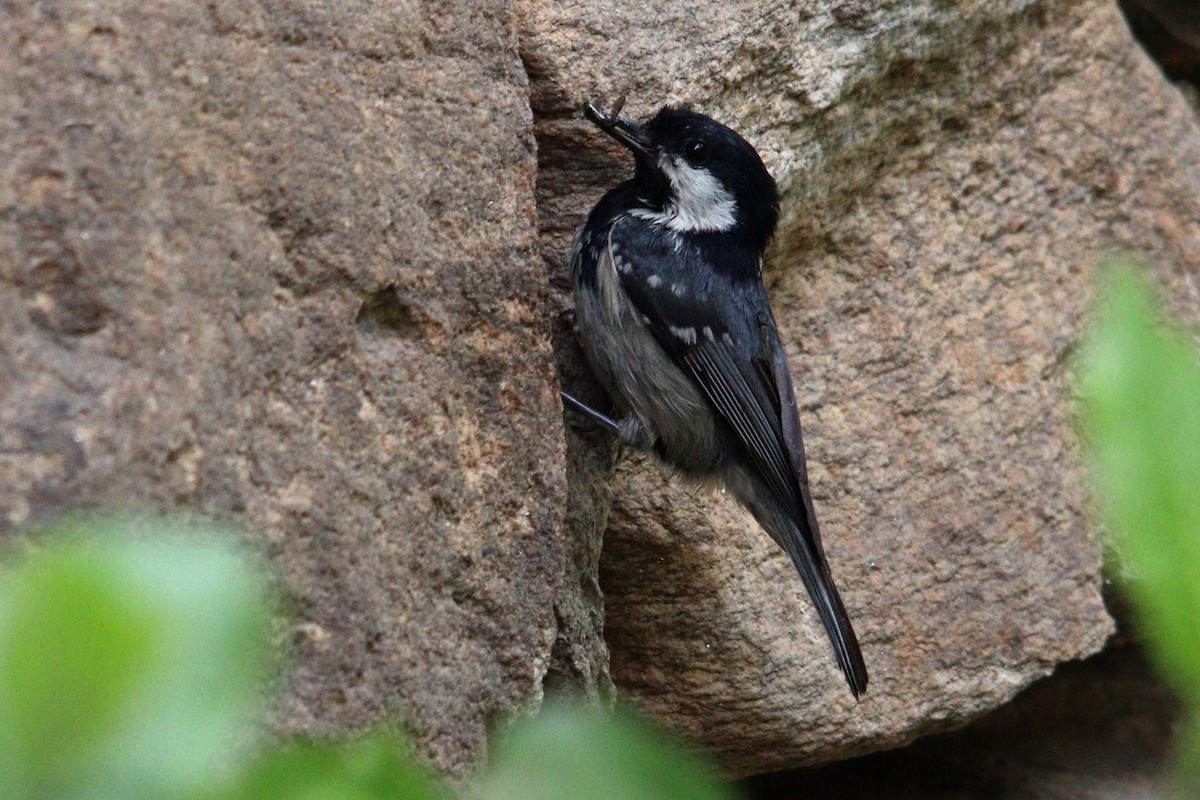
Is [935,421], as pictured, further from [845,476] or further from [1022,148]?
[1022,148]

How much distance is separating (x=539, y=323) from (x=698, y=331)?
0.81 metres

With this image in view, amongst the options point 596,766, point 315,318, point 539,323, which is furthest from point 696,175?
point 596,766

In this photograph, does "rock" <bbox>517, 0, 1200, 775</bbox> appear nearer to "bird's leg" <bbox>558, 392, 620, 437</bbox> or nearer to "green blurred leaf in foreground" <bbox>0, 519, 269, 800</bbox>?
"bird's leg" <bbox>558, 392, 620, 437</bbox>

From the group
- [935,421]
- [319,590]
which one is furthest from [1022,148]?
[319,590]

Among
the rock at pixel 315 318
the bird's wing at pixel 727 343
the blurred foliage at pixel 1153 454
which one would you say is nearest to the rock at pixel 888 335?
the bird's wing at pixel 727 343

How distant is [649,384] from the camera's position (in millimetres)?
3564

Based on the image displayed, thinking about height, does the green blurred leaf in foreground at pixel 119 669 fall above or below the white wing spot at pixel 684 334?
above

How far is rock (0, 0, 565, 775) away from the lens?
1927 mm

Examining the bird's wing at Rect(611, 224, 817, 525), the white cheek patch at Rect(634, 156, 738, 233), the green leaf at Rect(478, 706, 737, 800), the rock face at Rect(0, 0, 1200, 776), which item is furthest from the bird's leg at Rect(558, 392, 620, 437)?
the green leaf at Rect(478, 706, 737, 800)

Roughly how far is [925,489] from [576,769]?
3.26 meters

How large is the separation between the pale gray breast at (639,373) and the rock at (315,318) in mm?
591

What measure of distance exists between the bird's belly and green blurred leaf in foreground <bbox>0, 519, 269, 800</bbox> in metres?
2.87

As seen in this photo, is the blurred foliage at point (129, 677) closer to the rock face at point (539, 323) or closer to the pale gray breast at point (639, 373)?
the rock face at point (539, 323)

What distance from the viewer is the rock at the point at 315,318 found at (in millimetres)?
1927
